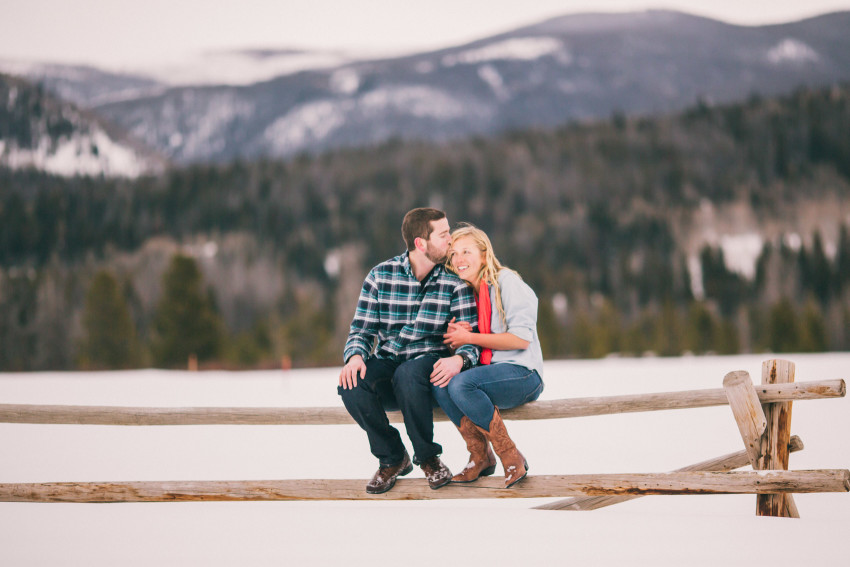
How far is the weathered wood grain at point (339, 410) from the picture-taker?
16.7 feet

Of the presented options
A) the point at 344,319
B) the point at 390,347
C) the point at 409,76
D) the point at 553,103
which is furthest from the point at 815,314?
the point at 409,76

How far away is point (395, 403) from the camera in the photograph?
5219 millimetres

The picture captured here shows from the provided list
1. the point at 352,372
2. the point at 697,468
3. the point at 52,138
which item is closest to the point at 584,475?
the point at 697,468

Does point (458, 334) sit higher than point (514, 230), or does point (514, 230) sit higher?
point (514, 230)

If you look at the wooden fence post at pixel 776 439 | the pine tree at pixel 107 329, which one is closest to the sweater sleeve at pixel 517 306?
the wooden fence post at pixel 776 439

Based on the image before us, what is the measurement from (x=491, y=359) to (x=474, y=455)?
59cm

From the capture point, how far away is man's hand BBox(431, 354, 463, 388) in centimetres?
491

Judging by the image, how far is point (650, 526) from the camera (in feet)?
17.5

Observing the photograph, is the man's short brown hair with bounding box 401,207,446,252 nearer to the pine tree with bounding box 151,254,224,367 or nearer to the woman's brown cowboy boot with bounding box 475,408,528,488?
the woman's brown cowboy boot with bounding box 475,408,528,488

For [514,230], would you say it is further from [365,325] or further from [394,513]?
[365,325]

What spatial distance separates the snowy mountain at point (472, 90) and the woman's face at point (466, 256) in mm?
163534

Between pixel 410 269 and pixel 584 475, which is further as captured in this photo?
pixel 410 269

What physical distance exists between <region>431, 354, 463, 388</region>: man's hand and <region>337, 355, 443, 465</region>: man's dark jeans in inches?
3.4

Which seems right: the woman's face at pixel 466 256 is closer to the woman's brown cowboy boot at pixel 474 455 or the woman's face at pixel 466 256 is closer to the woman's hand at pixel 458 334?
the woman's hand at pixel 458 334
